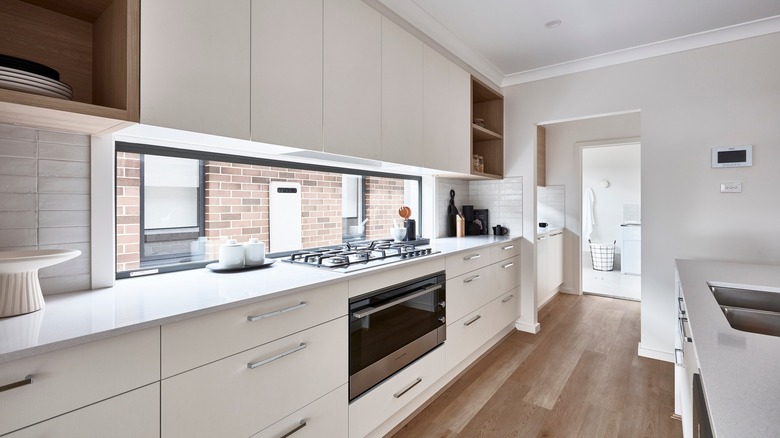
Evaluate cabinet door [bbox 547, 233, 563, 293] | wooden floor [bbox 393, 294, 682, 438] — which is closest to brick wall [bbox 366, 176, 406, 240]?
wooden floor [bbox 393, 294, 682, 438]

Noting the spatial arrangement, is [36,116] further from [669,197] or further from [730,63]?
[730,63]

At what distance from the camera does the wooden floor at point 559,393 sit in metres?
1.99

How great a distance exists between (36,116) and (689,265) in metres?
3.08

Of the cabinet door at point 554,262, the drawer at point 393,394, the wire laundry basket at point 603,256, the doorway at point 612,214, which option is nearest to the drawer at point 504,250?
the drawer at point 393,394

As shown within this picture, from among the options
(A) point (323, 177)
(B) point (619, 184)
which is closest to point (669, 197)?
(A) point (323, 177)

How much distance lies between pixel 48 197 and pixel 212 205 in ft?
2.21

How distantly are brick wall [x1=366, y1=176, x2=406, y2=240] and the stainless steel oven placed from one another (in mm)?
860

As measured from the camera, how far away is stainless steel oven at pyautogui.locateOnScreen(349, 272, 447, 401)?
1.67 metres

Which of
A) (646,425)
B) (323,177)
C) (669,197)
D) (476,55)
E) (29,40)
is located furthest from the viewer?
(476,55)

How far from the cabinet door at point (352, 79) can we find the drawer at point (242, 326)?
0.75 m

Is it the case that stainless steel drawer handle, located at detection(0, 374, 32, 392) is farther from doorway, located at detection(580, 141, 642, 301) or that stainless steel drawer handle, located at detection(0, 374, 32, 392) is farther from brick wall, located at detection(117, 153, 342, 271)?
Answer: doorway, located at detection(580, 141, 642, 301)

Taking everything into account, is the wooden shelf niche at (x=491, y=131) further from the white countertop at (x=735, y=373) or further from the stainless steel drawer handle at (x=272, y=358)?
the stainless steel drawer handle at (x=272, y=358)

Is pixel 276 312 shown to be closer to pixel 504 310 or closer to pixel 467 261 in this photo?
pixel 467 261

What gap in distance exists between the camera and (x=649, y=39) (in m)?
2.75
